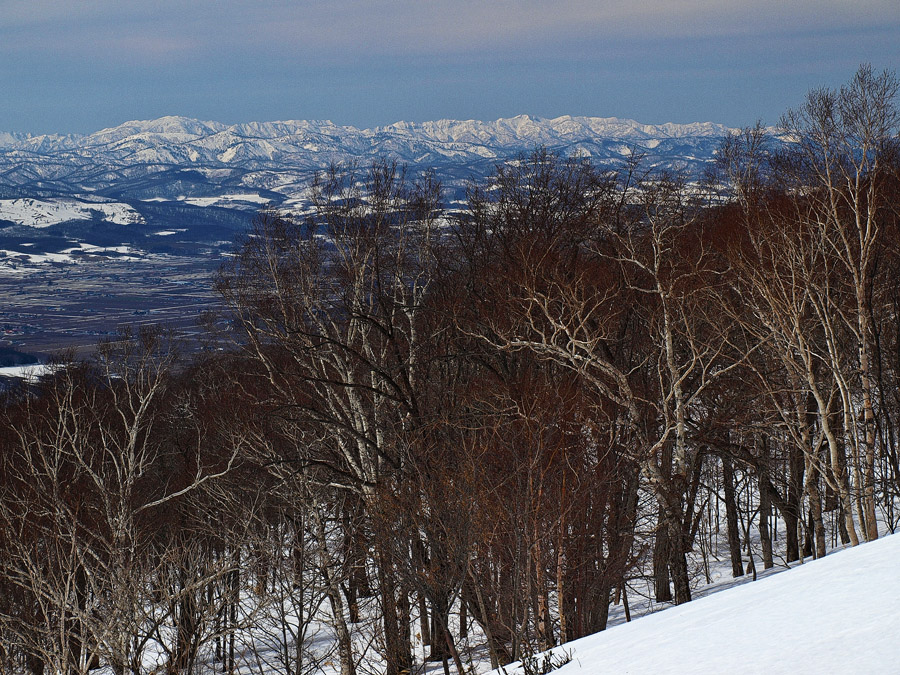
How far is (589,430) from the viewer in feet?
65.7

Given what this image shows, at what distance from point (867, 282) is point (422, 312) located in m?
12.7

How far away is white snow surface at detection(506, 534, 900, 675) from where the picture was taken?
654 cm

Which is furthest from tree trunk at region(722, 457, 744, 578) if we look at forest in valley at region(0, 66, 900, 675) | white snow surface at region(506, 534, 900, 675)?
white snow surface at region(506, 534, 900, 675)

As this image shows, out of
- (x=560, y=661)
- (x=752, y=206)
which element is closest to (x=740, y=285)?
(x=752, y=206)

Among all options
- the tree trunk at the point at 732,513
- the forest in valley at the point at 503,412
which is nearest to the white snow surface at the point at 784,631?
the forest in valley at the point at 503,412

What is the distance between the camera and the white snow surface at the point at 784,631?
6.54 metres

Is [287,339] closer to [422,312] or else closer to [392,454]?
[392,454]

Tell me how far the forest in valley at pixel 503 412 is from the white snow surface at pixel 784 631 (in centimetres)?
193

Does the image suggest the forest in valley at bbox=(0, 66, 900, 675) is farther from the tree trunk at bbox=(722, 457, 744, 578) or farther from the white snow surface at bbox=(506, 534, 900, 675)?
the white snow surface at bbox=(506, 534, 900, 675)

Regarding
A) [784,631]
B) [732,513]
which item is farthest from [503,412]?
[732,513]

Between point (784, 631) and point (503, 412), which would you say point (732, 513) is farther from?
point (784, 631)

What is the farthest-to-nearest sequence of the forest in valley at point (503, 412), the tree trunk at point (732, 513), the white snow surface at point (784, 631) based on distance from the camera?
1. the tree trunk at point (732, 513)
2. the forest in valley at point (503, 412)
3. the white snow surface at point (784, 631)

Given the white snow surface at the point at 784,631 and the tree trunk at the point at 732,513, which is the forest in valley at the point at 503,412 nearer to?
the tree trunk at the point at 732,513

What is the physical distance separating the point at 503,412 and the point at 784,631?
10.3m
